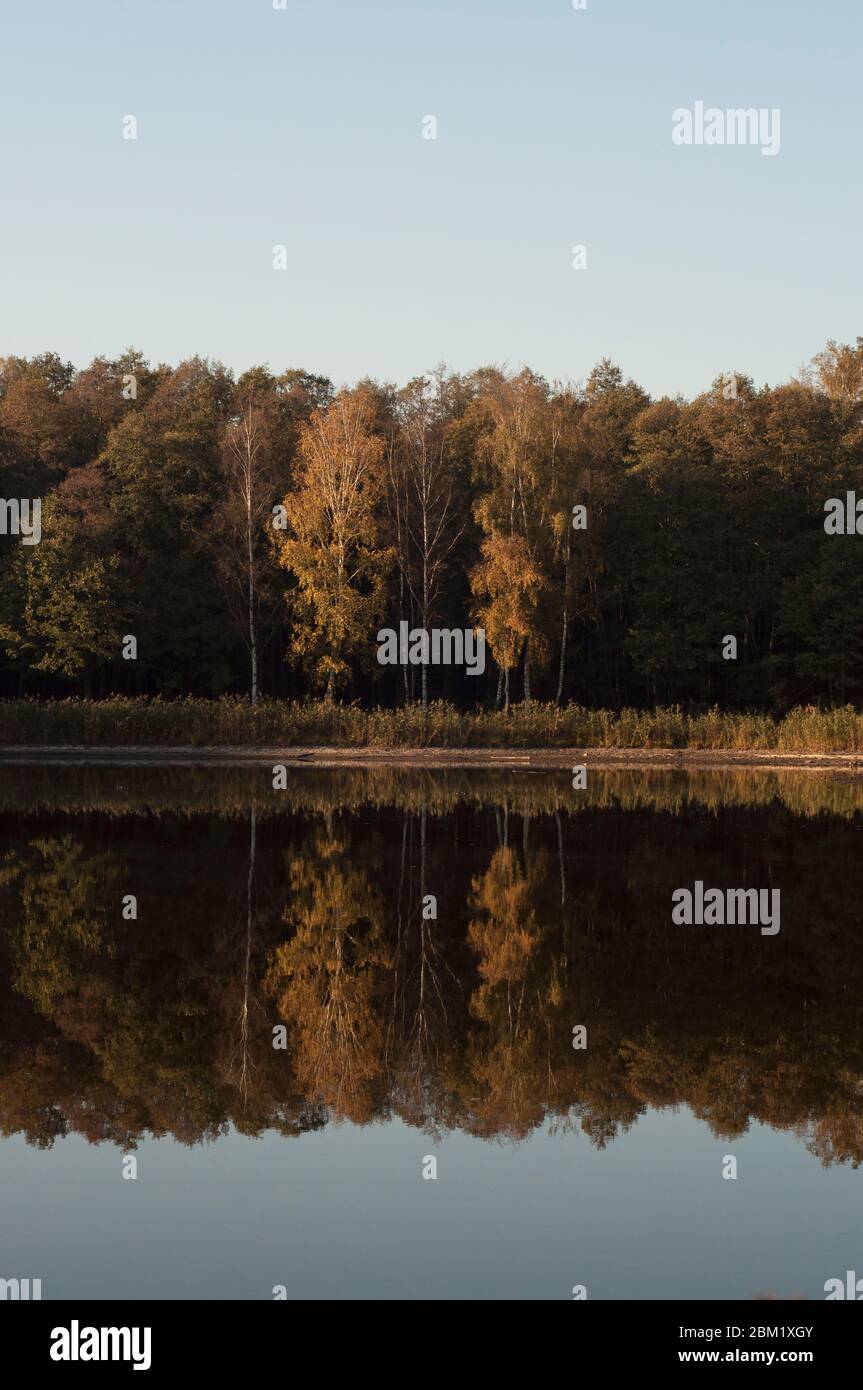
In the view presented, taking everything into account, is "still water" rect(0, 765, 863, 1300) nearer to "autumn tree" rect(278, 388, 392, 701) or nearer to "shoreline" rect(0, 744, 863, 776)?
"shoreline" rect(0, 744, 863, 776)

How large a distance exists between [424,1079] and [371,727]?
124 ft

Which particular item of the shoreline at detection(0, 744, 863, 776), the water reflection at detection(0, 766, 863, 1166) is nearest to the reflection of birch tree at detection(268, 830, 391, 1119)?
the water reflection at detection(0, 766, 863, 1166)

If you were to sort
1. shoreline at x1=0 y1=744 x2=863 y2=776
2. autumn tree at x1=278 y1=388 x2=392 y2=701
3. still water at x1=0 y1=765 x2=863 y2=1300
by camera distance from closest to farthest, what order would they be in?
still water at x1=0 y1=765 x2=863 y2=1300 → shoreline at x1=0 y1=744 x2=863 y2=776 → autumn tree at x1=278 y1=388 x2=392 y2=701

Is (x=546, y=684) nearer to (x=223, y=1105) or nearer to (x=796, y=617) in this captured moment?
(x=796, y=617)

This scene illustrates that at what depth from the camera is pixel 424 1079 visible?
10188 mm

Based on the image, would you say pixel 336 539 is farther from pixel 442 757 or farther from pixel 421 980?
pixel 421 980

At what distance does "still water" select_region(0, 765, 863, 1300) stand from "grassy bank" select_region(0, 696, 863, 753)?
25.8 m

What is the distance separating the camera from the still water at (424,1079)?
7.42m

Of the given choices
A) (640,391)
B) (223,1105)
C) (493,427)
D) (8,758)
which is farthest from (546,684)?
(223,1105)

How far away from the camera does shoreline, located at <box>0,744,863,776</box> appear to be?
4334 centimetres

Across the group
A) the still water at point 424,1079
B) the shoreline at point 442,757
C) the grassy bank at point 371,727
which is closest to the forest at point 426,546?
the grassy bank at point 371,727

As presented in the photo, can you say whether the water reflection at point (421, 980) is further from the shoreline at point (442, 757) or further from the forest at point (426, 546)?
the forest at point (426, 546)

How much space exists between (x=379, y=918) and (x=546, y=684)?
5091 cm

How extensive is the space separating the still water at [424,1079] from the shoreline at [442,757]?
22.5 m
